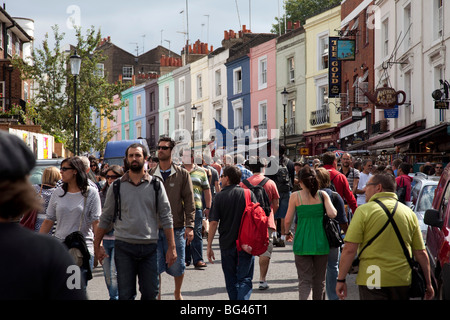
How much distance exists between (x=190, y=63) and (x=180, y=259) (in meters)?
45.0

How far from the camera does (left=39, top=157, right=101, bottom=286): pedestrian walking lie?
263 inches

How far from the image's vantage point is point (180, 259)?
305 inches

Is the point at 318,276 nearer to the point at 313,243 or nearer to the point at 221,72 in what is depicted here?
the point at 313,243

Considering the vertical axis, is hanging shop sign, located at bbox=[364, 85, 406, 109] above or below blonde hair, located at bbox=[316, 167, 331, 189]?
above

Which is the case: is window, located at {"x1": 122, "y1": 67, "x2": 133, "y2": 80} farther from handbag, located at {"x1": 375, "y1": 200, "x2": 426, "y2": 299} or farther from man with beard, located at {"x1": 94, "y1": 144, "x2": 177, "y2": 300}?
handbag, located at {"x1": 375, "y1": 200, "x2": 426, "y2": 299}

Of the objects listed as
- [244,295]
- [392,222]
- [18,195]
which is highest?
[18,195]

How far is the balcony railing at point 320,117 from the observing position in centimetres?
3472

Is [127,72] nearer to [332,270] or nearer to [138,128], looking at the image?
[138,128]

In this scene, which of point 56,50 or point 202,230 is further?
point 56,50

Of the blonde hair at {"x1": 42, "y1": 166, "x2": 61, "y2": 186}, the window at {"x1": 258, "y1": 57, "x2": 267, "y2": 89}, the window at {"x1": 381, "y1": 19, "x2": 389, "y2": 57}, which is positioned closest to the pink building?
the window at {"x1": 258, "y1": 57, "x2": 267, "y2": 89}

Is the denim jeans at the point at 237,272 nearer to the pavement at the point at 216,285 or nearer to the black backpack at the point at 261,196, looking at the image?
the pavement at the point at 216,285

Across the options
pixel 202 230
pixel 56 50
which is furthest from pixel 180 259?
pixel 56 50
